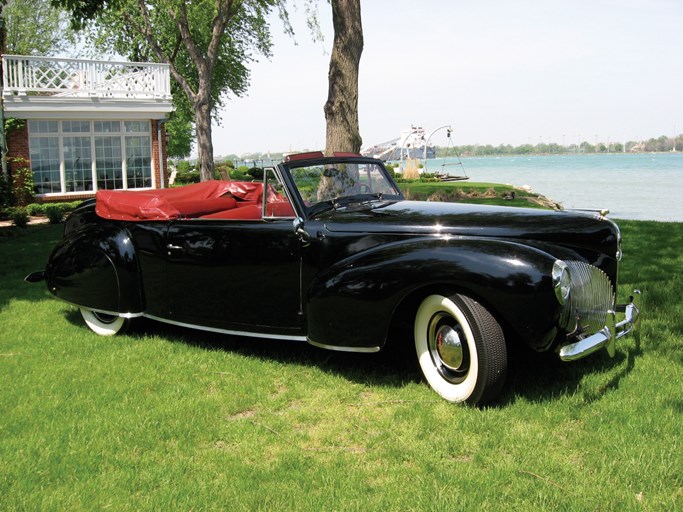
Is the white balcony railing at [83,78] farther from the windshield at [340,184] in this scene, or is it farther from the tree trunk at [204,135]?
the windshield at [340,184]

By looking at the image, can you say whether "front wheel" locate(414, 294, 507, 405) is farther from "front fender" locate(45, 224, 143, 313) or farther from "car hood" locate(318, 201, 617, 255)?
"front fender" locate(45, 224, 143, 313)

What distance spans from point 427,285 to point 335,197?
1.43m

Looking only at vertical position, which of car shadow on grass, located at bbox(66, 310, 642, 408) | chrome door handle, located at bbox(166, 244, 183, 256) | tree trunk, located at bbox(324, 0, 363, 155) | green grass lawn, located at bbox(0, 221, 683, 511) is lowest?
green grass lawn, located at bbox(0, 221, 683, 511)

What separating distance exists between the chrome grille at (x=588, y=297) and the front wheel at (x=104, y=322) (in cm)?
380

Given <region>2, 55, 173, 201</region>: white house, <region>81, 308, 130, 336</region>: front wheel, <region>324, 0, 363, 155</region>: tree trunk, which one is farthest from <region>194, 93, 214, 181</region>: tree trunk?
<region>81, 308, 130, 336</region>: front wheel

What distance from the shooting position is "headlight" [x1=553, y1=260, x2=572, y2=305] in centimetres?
372

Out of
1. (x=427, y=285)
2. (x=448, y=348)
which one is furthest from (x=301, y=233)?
(x=448, y=348)

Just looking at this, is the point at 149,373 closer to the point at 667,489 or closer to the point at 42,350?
the point at 42,350

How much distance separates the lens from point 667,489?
3.01 m

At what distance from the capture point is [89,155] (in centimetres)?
2189

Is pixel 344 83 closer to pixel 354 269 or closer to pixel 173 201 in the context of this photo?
pixel 173 201

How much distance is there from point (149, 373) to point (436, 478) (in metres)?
2.50

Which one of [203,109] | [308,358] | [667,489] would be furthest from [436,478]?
[203,109]

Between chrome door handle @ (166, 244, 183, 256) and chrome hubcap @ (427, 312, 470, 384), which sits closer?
chrome hubcap @ (427, 312, 470, 384)
